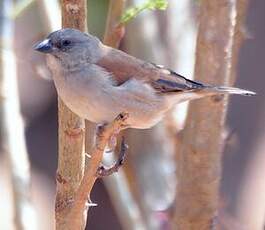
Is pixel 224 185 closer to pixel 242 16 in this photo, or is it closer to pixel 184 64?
pixel 184 64

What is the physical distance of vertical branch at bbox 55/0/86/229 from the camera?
6.97 ft

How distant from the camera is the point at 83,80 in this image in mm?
2422

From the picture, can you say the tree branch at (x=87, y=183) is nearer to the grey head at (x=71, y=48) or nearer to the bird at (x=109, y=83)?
the bird at (x=109, y=83)

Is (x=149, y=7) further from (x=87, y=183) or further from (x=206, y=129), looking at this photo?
(x=87, y=183)

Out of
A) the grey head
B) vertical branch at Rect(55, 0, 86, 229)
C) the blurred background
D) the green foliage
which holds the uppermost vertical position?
the green foliage

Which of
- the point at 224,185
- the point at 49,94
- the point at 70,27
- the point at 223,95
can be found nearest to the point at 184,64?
the point at 224,185

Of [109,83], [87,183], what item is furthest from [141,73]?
[87,183]

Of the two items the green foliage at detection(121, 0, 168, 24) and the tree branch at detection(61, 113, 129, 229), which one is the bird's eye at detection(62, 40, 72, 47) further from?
the tree branch at detection(61, 113, 129, 229)

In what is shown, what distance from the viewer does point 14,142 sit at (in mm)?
3172

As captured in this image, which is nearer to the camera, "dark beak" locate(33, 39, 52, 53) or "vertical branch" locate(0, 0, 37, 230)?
"dark beak" locate(33, 39, 52, 53)

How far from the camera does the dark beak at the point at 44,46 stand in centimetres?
247

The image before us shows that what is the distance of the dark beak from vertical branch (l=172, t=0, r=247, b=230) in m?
0.46

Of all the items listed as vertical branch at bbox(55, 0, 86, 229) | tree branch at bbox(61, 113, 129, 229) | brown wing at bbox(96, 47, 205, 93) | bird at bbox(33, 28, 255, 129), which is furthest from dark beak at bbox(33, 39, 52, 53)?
tree branch at bbox(61, 113, 129, 229)

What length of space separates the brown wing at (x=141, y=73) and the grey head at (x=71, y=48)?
44 mm
